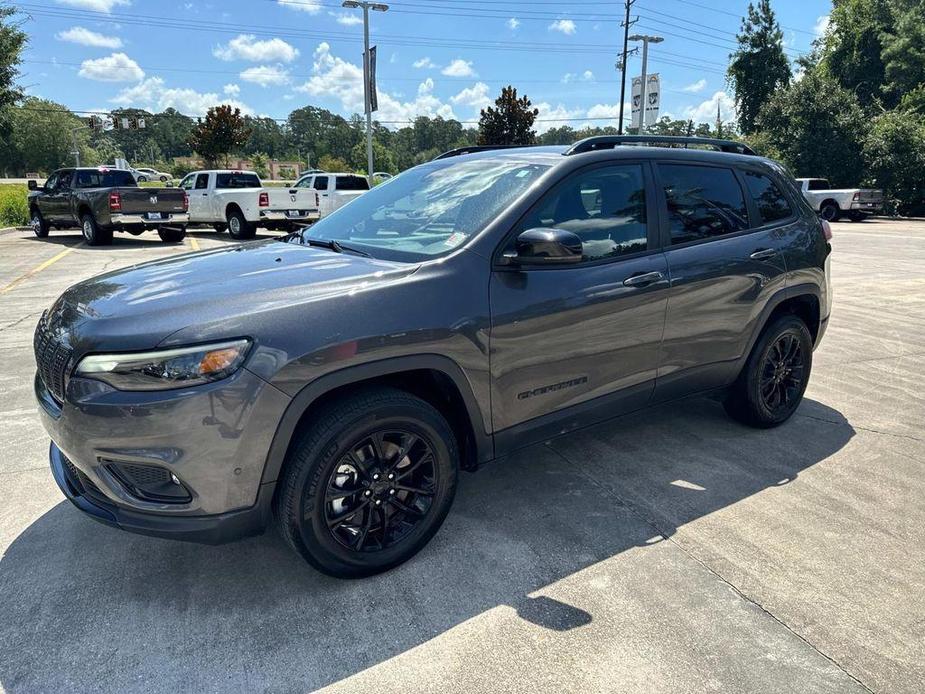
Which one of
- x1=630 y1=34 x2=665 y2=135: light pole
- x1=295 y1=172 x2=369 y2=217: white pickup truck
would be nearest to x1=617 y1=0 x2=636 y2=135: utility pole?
x1=630 y1=34 x2=665 y2=135: light pole

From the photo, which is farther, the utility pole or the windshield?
the utility pole

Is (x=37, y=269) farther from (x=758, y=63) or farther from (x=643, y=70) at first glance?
(x=758, y=63)

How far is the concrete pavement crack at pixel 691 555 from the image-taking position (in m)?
2.28

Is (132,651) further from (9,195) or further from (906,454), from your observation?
(9,195)

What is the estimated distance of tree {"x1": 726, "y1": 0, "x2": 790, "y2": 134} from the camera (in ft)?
146

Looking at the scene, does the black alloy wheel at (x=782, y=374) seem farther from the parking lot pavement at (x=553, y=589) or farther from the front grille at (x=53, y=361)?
the front grille at (x=53, y=361)

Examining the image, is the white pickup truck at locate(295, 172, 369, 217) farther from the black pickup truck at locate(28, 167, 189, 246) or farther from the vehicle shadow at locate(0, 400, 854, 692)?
the vehicle shadow at locate(0, 400, 854, 692)

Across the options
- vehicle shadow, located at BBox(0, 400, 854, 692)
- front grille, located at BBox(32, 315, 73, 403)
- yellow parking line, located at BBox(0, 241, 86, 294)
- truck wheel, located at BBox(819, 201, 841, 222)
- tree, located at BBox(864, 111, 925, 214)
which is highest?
tree, located at BBox(864, 111, 925, 214)

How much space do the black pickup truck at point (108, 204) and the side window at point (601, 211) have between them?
15.0 metres

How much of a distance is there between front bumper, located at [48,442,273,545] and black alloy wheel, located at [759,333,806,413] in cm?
329

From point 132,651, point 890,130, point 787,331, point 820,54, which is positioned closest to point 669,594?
point 132,651

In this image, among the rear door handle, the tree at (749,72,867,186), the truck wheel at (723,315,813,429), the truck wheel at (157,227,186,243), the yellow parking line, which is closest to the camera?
the rear door handle

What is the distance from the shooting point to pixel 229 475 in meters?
→ 2.28

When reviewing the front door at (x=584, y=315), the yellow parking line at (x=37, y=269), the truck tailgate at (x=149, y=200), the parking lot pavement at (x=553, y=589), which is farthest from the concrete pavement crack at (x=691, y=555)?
the truck tailgate at (x=149, y=200)
